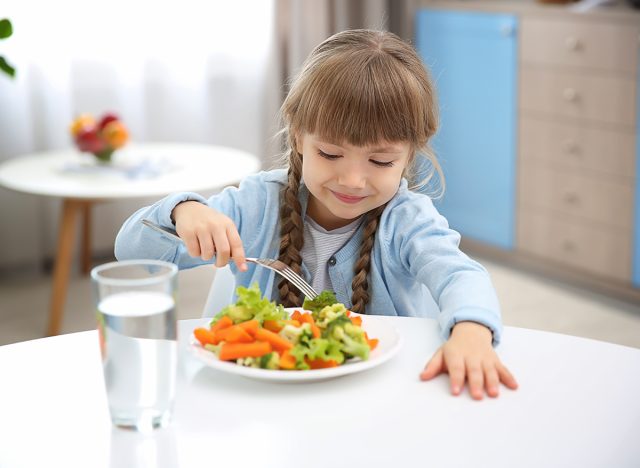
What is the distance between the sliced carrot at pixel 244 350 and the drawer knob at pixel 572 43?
2.57 meters

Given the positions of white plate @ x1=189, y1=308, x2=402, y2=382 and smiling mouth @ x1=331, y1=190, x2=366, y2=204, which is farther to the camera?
smiling mouth @ x1=331, y1=190, x2=366, y2=204

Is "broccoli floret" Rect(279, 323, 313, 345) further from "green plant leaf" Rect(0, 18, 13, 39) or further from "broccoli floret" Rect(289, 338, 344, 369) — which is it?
"green plant leaf" Rect(0, 18, 13, 39)

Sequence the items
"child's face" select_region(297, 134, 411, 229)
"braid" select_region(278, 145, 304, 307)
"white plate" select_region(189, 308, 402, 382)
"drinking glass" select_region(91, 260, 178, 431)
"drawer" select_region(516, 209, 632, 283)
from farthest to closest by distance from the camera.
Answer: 1. "drawer" select_region(516, 209, 632, 283)
2. "braid" select_region(278, 145, 304, 307)
3. "child's face" select_region(297, 134, 411, 229)
4. "white plate" select_region(189, 308, 402, 382)
5. "drinking glass" select_region(91, 260, 178, 431)

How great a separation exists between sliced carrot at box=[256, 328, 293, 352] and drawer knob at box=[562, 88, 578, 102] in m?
2.55

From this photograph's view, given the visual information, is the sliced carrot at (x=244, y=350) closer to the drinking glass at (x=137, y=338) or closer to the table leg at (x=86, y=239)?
the drinking glass at (x=137, y=338)

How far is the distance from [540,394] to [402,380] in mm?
139

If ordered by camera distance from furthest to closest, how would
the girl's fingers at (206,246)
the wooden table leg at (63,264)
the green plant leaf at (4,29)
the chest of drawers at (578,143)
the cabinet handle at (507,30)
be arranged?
the cabinet handle at (507,30), the chest of drawers at (578,143), the wooden table leg at (63,264), the green plant leaf at (4,29), the girl's fingers at (206,246)

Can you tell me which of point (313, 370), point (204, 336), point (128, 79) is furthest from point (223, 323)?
point (128, 79)

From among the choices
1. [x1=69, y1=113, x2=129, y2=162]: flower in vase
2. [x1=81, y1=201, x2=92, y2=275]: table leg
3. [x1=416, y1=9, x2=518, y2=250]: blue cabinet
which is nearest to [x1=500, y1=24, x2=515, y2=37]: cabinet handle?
[x1=416, y1=9, x2=518, y2=250]: blue cabinet

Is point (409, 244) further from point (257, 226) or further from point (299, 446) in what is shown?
point (299, 446)

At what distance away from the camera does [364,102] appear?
1336mm

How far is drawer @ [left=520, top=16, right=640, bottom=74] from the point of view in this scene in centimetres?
312

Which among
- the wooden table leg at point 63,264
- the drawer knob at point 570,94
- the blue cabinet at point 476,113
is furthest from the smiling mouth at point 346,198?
the blue cabinet at point 476,113

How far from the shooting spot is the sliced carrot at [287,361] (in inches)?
38.8
